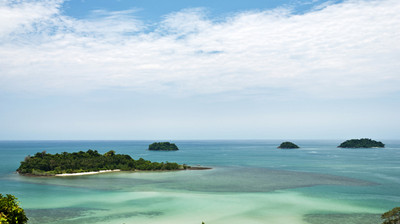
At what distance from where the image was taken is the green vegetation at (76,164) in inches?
2725

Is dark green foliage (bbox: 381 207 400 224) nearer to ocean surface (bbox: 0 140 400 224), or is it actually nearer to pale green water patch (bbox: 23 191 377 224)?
ocean surface (bbox: 0 140 400 224)

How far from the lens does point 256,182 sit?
58.5 meters

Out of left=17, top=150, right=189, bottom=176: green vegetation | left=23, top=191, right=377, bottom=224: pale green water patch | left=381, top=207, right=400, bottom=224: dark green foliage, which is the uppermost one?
left=381, top=207, right=400, bottom=224: dark green foliage

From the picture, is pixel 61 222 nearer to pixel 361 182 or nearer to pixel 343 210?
pixel 343 210

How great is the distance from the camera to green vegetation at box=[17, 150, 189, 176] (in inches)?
2725

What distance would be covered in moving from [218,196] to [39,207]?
23277mm

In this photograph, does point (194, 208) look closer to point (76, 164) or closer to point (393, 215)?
point (393, 215)

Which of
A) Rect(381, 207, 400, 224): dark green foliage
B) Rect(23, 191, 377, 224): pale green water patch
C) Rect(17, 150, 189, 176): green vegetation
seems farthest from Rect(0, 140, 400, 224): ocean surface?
Rect(381, 207, 400, 224): dark green foliage

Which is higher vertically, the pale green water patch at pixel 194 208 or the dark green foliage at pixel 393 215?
the dark green foliage at pixel 393 215

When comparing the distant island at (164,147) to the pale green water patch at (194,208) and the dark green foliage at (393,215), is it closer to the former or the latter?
the pale green water patch at (194,208)

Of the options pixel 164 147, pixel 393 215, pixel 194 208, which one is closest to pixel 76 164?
pixel 194 208

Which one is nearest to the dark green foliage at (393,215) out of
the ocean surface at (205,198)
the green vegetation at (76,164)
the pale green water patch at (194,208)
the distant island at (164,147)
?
the ocean surface at (205,198)

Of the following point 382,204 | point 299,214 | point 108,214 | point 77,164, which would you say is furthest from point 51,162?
point 382,204

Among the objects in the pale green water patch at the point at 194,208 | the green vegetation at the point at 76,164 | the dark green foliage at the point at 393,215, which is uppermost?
the dark green foliage at the point at 393,215
